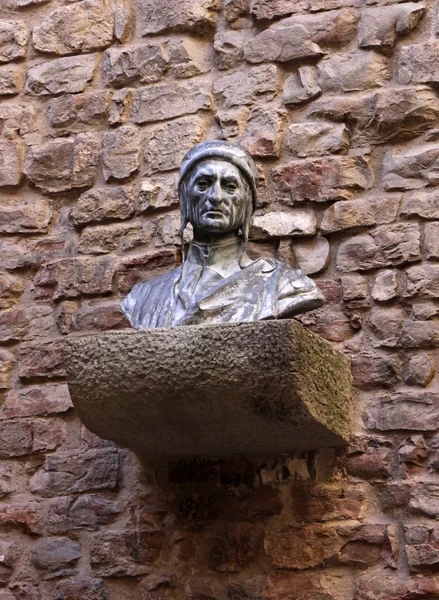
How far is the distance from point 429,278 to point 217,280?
0.76m

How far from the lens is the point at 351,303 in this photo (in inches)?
164

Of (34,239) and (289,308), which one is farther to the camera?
(34,239)

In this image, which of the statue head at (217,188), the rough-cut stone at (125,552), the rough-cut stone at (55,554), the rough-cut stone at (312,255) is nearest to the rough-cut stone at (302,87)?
the rough-cut stone at (312,255)

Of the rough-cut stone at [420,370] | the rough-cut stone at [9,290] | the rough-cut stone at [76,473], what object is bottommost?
the rough-cut stone at [76,473]

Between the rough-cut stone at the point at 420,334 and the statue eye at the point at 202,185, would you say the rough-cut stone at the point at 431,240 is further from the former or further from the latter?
the statue eye at the point at 202,185

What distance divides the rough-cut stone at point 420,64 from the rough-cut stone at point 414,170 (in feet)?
0.84

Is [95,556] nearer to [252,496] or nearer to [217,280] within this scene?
[252,496]

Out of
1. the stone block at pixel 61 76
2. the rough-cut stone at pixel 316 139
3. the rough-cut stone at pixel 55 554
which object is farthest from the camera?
the stone block at pixel 61 76

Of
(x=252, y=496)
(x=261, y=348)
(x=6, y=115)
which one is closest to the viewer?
(x=261, y=348)

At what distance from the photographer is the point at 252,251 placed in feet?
14.3

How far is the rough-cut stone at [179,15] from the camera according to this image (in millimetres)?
4715

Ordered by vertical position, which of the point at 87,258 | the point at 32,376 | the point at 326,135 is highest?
the point at 326,135

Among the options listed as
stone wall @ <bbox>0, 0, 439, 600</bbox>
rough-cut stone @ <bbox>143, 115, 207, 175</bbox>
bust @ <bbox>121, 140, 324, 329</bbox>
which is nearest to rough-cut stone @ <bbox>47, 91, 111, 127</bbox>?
stone wall @ <bbox>0, 0, 439, 600</bbox>

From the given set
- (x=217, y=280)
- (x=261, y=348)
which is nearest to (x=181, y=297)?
(x=217, y=280)
